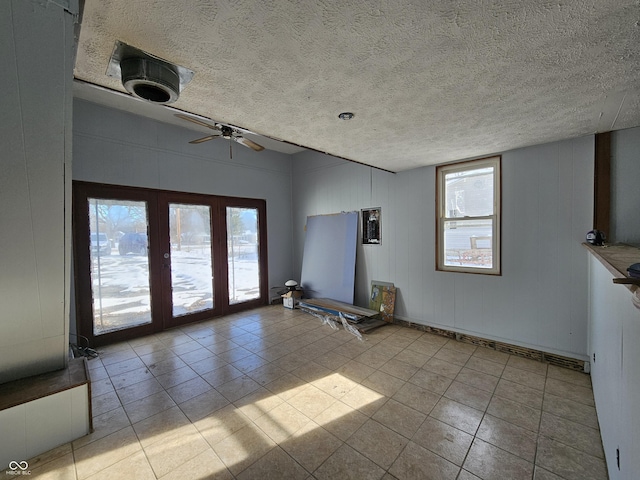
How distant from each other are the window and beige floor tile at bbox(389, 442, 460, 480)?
2405 millimetres

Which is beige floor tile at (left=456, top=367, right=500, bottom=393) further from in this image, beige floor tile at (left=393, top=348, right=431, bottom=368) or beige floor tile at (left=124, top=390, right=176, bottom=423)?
beige floor tile at (left=124, top=390, right=176, bottom=423)

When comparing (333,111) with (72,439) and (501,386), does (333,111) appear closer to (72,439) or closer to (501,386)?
(501,386)

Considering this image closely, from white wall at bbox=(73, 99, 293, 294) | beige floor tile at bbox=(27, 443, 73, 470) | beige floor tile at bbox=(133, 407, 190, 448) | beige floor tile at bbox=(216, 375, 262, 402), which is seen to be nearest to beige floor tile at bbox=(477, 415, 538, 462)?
beige floor tile at bbox=(216, 375, 262, 402)

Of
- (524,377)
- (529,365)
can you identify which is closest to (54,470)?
(524,377)

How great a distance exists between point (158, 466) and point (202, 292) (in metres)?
3.18

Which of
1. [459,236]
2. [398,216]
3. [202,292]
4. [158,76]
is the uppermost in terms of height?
[158,76]

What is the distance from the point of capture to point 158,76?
1439 mm

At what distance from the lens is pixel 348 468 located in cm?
171

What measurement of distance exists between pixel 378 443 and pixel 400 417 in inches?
13.8

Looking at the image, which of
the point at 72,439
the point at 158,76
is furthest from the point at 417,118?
the point at 72,439

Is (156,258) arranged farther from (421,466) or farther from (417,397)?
(421,466)

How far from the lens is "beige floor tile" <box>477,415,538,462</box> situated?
1.82 meters

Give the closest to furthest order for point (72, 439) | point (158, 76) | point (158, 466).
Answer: point (158, 76) < point (158, 466) < point (72, 439)

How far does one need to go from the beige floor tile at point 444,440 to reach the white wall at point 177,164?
416 centimetres
